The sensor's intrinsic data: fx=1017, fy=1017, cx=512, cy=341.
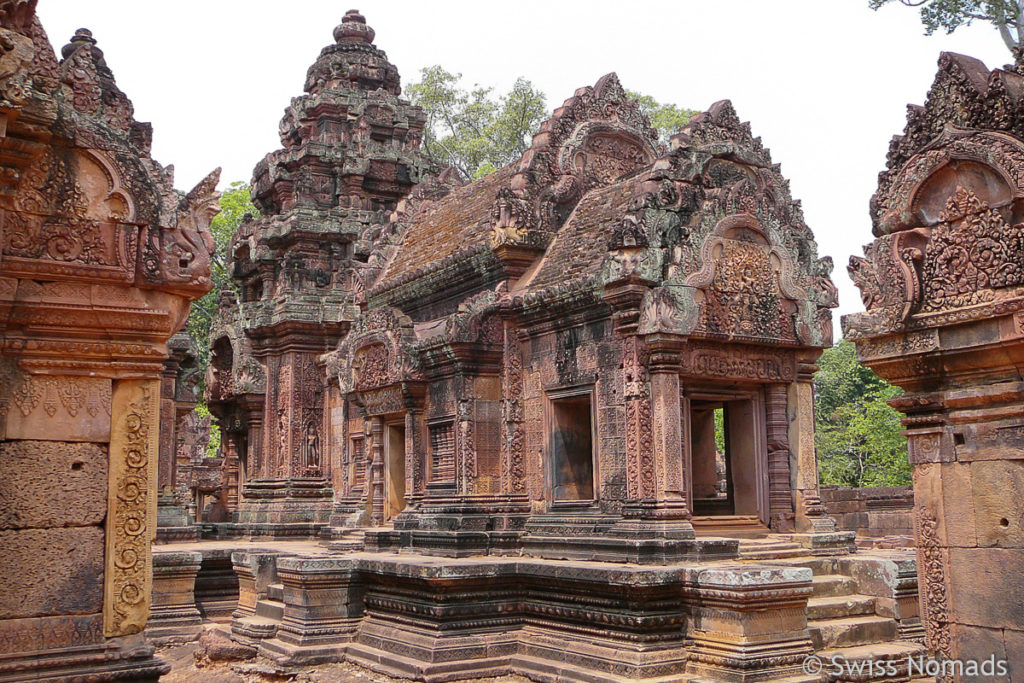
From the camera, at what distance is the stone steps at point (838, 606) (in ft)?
28.8

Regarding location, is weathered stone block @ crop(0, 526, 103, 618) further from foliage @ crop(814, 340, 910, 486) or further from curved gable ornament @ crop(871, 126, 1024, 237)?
foliage @ crop(814, 340, 910, 486)

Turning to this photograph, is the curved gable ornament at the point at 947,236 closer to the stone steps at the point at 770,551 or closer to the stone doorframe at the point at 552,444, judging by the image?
the stone steps at the point at 770,551

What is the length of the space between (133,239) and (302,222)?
11.0 m

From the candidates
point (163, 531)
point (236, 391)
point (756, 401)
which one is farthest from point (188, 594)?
point (756, 401)

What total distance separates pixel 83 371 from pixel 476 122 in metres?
24.3

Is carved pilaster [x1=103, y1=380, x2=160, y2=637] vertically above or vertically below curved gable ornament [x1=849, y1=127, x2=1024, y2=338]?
below

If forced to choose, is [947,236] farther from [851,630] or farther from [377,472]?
[377,472]

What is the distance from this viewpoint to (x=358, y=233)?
1602 centimetres

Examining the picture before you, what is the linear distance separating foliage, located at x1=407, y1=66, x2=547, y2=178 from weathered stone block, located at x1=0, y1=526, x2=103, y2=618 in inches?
900

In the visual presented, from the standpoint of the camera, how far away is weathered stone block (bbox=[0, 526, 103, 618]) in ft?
15.6

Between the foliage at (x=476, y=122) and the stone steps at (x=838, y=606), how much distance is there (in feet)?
64.4

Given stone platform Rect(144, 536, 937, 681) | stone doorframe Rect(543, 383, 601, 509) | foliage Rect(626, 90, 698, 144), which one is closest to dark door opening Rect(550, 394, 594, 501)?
stone doorframe Rect(543, 383, 601, 509)

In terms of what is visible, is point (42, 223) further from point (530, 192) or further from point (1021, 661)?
point (530, 192)

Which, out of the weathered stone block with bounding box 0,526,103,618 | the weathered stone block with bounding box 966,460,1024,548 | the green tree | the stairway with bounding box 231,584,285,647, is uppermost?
the green tree
